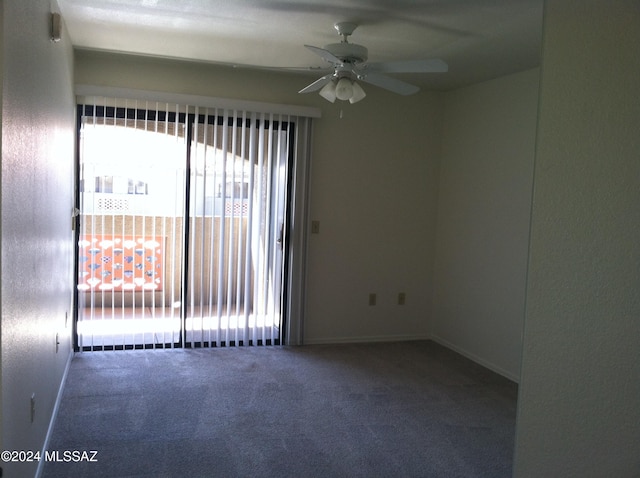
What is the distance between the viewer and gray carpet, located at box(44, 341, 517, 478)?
2.68 metres

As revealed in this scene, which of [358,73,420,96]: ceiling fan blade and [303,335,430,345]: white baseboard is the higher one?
[358,73,420,96]: ceiling fan blade

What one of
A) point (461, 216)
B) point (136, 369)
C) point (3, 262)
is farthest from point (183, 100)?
point (3, 262)

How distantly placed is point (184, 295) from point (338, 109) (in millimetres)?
2110

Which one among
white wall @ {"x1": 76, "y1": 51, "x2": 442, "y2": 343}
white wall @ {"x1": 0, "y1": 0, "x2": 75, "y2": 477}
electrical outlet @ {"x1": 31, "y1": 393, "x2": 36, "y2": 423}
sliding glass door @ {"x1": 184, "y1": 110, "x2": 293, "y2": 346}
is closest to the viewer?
white wall @ {"x1": 0, "y1": 0, "x2": 75, "y2": 477}

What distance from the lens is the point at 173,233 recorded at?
4.43 meters

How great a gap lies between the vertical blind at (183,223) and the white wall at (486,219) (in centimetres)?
143

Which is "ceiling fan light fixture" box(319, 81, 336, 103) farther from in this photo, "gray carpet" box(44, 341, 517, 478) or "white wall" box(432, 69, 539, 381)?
"gray carpet" box(44, 341, 517, 478)

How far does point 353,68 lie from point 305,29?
47cm

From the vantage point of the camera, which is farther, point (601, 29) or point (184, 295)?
point (184, 295)

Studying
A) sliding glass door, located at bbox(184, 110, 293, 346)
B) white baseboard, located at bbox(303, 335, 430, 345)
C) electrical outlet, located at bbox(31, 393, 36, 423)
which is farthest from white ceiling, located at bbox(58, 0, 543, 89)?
white baseboard, located at bbox(303, 335, 430, 345)

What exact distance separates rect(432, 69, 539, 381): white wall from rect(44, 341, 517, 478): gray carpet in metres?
0.36

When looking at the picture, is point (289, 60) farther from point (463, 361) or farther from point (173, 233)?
point (463, 361)

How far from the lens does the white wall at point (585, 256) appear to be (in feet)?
4.66

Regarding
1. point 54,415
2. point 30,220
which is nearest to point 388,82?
point 30,220
